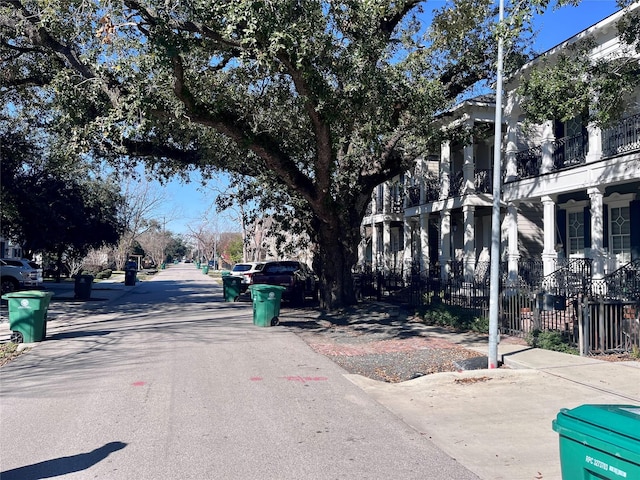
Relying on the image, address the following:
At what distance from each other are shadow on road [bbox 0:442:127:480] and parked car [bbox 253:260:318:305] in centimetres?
1675

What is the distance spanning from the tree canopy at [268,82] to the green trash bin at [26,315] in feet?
11.1

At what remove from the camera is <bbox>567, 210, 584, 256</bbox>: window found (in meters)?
19.0

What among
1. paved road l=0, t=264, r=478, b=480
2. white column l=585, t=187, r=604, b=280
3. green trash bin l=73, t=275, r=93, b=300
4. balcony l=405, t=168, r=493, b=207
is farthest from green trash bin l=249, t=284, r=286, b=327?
green trash bin l=73, t=275, r=93, b=300

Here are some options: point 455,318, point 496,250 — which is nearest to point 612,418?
point 496,250

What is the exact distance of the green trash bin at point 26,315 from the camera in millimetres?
12461

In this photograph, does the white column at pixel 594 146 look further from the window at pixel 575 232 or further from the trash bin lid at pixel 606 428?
the trash bin lid at pixel 606 428

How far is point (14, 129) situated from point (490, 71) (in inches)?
651

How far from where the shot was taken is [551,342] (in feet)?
36.0

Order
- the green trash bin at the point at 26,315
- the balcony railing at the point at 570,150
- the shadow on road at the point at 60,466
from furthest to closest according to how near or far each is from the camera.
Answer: the balcony railing at the point at 570,150, the green trash bin at the point at 26,315, the shadow on road at the point at 60,466

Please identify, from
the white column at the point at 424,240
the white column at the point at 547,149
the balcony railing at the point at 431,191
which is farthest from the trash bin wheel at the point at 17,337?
the balcony railing at the point at 431,191

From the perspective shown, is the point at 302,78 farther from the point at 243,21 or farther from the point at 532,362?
the point at 532,362

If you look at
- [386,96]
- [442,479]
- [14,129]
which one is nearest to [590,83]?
[386,96]

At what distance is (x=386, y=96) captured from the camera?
11844 mm

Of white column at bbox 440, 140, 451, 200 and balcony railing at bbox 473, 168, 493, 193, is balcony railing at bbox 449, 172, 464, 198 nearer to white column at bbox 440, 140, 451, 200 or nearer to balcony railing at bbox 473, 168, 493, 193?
white column at bbox 440, 140, 451, 200
